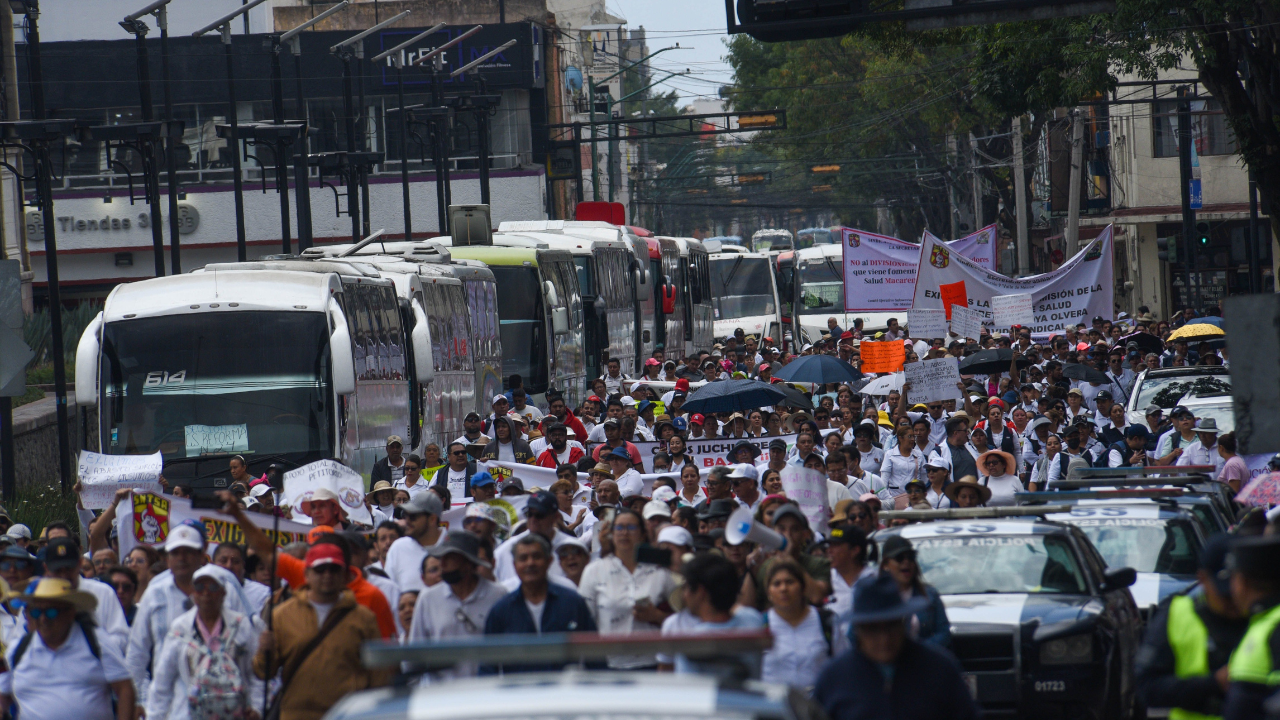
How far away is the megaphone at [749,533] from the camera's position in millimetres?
8039

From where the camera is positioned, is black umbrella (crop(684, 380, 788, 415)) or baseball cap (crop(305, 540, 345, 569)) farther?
black umbrella (crop(684, 380, 788, 415))

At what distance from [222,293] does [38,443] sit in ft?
24.2

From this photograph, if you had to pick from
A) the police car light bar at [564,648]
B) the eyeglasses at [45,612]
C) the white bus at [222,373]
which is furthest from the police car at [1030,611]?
the white bus at [222,373]

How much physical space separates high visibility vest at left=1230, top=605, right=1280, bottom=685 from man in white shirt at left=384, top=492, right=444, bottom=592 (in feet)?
16.4

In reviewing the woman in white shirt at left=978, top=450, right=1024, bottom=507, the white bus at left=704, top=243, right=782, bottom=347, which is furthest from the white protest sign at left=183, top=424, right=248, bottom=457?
the white bus at left=704, top=243, right=782, bottom=347

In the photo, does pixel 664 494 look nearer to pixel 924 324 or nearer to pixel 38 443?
pixel 38 443

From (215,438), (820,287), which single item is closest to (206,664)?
(215,438)

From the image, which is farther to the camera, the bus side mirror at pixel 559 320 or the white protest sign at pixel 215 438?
the bus side mirror at pixel 559 320

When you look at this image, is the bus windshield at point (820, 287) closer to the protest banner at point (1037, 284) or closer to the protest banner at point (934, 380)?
the protest banner at point (1037, 284)

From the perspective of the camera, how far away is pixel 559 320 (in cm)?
2633

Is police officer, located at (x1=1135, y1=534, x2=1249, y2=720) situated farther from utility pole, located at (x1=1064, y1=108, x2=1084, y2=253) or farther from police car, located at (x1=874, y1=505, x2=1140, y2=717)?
utility pole, located at (x1=1064, y1=108, x2=1084, y2=253)

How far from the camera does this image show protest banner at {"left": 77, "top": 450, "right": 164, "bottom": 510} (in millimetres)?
12789

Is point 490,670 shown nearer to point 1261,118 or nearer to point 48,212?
point 48,212

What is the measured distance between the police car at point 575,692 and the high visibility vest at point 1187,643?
1.61 meters
